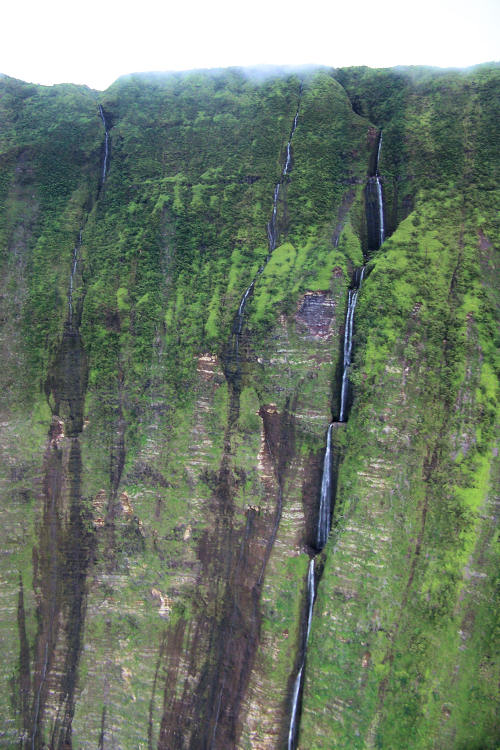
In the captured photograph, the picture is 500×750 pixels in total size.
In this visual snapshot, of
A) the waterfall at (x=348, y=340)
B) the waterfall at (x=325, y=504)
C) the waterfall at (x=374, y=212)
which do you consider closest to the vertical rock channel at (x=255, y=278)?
the waterfall at (x=374, y=212)

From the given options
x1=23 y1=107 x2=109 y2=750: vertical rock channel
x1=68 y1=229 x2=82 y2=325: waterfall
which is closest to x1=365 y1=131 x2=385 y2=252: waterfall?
x1=68 y1=229 x2=82 y2=325: waterfall

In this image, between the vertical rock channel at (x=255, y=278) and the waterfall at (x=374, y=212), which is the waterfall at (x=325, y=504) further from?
the waterfall at (x=374, y=212)

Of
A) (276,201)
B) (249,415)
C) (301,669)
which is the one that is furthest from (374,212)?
(301,669)

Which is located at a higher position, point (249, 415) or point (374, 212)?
point (374, 212)

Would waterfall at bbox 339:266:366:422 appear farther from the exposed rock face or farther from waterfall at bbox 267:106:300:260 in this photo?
waterfall at bbox 267:106:300:260

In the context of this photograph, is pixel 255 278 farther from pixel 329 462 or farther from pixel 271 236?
pixel 329 462

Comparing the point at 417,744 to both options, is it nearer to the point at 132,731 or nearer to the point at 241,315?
the point at 132,731

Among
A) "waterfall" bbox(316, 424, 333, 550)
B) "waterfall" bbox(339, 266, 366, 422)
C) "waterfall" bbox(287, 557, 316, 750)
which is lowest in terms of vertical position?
"waterfall" bbox(287, 557, 316, 750)
